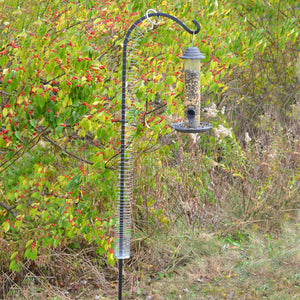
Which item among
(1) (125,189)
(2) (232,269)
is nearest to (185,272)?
(2) (232,269)

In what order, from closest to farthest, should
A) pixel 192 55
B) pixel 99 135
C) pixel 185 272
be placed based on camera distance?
pixel 192 55, pixel 99 135, pixel 185 272

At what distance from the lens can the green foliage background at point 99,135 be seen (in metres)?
4.05

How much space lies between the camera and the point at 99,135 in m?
4.26

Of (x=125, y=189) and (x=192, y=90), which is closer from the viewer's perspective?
(x=125, y=189)

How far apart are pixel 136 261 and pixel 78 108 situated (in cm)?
231

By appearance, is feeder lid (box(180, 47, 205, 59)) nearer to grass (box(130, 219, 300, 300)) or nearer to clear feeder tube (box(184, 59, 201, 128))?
clear feeder tube (box(184, 59, 201, 128))

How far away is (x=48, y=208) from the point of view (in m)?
4.69

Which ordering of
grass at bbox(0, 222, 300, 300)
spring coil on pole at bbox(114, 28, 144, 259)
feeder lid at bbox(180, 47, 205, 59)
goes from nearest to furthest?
feeder lid at bbox(180, 47, 205, 59)
spring coil on pole at bbox(114, 28, 144, 259)
grass at bbox(0, 222, 300, 300)

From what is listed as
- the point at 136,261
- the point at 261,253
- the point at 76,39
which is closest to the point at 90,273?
the point at 136,261

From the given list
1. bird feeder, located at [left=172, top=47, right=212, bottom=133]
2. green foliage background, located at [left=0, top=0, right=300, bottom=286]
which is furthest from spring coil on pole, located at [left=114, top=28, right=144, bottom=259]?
bird feeder, located at [left=172, top=47, right=212, bottom=133]

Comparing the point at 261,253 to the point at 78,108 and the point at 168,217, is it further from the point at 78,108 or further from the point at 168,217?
the point at 78,108

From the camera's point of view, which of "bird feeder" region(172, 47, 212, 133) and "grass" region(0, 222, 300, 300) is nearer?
"bird feeder" region(172, 47, 212, 133)

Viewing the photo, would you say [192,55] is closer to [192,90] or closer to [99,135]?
[192,90]

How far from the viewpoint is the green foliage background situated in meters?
4.05
